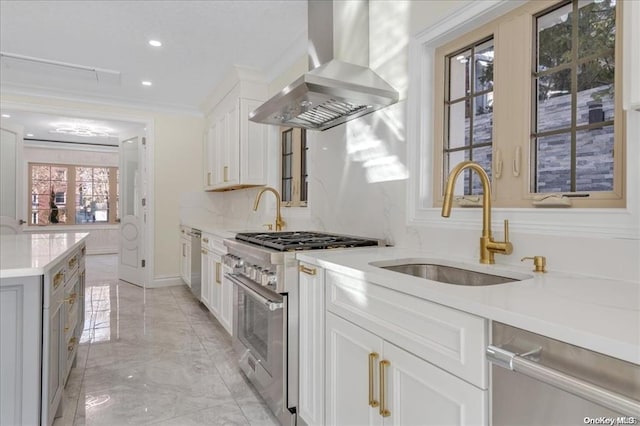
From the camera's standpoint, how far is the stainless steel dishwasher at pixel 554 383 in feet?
2.07

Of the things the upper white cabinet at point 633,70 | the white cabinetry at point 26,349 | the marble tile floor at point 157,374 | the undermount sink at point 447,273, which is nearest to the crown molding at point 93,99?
the marble tile floor at point 157,374

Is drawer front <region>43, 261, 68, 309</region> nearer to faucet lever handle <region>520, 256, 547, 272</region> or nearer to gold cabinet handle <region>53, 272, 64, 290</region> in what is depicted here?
gold cabinet handle <region>53, 272, 64, 290</region>

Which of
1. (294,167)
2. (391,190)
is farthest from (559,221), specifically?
(294,167)

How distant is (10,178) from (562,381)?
5884mm

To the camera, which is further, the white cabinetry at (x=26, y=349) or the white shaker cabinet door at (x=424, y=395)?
the white cabinetry at (x=26, y=349)

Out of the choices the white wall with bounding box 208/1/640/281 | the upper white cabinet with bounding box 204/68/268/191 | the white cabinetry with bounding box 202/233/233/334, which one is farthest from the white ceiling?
the white cabinetry with bounding box 202/233/233/334

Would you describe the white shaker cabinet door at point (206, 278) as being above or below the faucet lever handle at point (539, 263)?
below

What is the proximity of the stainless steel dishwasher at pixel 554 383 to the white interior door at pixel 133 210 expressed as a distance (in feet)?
17.3

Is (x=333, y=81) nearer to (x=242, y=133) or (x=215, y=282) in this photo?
(x=242, y=133)

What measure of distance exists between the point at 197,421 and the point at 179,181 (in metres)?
4.03

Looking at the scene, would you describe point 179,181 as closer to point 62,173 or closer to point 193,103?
point 193,103

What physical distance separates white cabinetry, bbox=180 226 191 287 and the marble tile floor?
0.62 metres

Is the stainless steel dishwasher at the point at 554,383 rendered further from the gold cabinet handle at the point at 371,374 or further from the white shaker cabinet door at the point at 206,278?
the white shaker cabinet door at the point at 206,278

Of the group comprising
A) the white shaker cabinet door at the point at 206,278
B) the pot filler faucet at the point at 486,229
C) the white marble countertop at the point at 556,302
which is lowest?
the white shaker cabinet door at the point at 206,278
